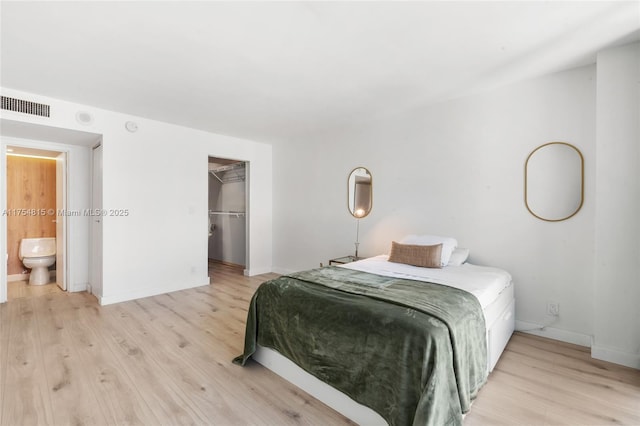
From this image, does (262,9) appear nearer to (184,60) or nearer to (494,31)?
(184,60)

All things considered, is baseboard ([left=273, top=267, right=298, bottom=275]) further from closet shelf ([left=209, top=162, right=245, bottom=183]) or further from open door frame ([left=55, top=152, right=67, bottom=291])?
open door frame ([left=55, top=152, right=67, bottom=291])

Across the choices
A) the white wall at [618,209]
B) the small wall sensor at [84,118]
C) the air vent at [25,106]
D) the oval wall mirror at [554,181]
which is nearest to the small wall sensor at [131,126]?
the small wall sensor at [84,118]

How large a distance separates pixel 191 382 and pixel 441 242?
2563 millimetres

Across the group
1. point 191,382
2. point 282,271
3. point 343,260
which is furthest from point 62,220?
point 343,260

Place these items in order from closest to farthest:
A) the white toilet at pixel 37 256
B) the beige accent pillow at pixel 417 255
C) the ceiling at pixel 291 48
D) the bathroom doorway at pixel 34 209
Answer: the ceiling at pixel 291 48
the beige accent pillow at pixel 417 255
the bathroom doorway at pixel 34 209
the white toilet at pixel 37 256

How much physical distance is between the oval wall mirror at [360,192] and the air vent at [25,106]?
3625 millimetres

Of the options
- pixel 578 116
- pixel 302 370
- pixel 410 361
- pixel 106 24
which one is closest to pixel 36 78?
pixel 106 24

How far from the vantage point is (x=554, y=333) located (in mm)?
2814

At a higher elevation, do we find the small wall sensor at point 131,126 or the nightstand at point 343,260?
the small wall sensor at point 131,126

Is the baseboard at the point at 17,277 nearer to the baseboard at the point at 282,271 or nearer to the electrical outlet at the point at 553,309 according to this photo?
the baseboard at the point at 282,271

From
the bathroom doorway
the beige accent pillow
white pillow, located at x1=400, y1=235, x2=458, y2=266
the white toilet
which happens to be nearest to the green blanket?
the beige accent pillow

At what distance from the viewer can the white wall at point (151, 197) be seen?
12.3 ft

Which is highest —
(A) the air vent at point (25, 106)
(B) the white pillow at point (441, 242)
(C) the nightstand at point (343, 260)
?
(A) the air vent at point (25, 106)

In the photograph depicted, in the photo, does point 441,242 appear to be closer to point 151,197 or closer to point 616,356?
point 616,356
